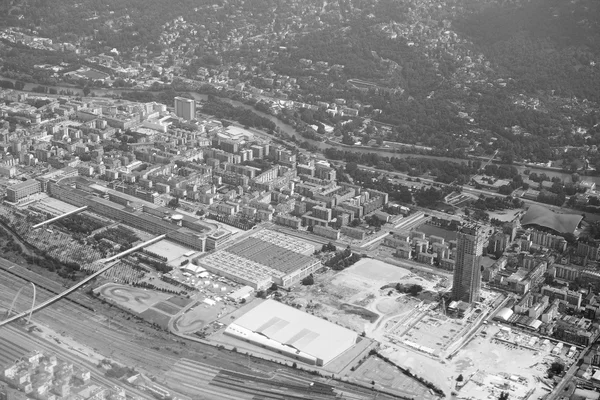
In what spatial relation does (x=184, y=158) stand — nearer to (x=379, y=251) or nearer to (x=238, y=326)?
(x=379, y=251)

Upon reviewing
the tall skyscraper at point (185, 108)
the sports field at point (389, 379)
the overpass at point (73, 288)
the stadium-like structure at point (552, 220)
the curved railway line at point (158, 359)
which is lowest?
A: the sports field at point (389, 379)

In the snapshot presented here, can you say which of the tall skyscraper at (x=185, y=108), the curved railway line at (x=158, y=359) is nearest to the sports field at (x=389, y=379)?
the curved railway line at (x=158, y=359)

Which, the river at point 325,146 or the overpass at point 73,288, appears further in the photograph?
the river at point 325,146

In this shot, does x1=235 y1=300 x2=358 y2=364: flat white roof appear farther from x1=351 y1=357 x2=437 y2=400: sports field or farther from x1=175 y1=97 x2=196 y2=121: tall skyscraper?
x1=175 y1=97 x2=196 y2=121: tall skyscraper

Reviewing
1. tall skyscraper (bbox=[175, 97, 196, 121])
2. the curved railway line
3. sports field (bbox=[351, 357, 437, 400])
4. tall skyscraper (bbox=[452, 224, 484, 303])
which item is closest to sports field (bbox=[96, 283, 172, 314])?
the curved railway line

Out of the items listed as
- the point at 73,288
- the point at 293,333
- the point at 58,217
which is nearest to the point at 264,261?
the point at 293,333

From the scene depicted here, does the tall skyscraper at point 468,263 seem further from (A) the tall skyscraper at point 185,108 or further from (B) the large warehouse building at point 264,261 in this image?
(A) the tall skyscraper at point 185,108

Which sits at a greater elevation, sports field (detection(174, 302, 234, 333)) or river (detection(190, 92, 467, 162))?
river (detection(190, 92, 467, 162))
